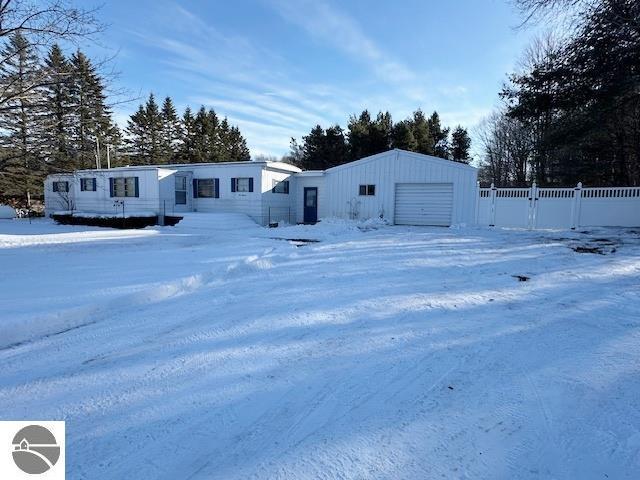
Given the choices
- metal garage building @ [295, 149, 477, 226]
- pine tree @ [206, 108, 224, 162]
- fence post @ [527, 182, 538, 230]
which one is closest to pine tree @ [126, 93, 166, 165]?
pine tree @ [206, 108, 224, 162]

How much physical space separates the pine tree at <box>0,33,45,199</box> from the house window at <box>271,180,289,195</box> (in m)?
10.3

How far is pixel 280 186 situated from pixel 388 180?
5.74 m

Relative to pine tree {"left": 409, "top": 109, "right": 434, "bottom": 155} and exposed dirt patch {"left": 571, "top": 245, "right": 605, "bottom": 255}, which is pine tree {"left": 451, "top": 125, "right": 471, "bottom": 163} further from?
exposed dirt patch {"left": 571, "top": 245, "right": 605, "bottom": 255}

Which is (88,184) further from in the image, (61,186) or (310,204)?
(310,204)

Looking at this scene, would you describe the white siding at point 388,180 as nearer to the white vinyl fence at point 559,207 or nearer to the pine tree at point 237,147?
the white vinyl fence at point 559,207

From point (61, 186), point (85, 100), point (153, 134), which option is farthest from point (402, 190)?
point (153, 134)

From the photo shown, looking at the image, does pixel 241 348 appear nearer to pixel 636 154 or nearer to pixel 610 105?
pixel 610 105

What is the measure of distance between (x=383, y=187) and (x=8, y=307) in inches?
629

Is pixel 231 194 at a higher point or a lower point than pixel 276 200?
higher

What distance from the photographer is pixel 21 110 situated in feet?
31.2

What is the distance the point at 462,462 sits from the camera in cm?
194

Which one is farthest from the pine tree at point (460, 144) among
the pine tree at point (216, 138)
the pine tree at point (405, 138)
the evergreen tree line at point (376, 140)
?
the pine tree at point (216, 138)

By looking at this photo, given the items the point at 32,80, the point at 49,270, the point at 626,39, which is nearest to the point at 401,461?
the point at 49,270

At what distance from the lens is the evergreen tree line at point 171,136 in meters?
39.2
